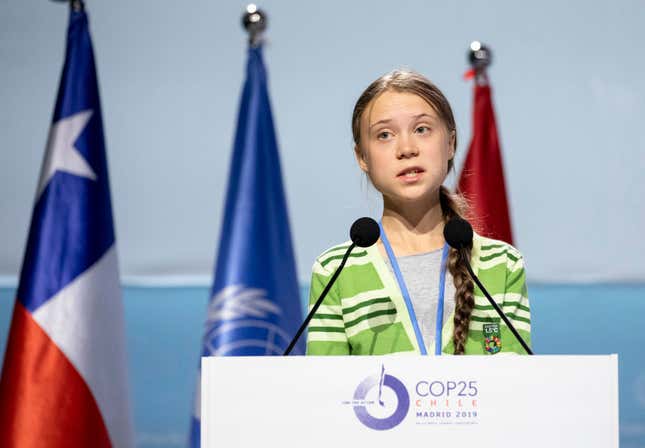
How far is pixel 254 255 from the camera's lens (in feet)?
7.85

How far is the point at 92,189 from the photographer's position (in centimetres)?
239

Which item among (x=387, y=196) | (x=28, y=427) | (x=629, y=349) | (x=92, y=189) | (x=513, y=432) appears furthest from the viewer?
(x=629, y=349)

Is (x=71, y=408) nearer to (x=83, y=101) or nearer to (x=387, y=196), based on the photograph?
(x=83, y=101)

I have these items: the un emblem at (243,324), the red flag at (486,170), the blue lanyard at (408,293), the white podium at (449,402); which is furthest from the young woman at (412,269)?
the red flag at (486,170)

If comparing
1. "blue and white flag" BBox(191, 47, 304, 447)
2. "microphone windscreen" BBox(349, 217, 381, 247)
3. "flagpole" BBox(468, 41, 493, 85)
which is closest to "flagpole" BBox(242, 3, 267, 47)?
"blue and white flag" BBox(191, 47, 304, 447)

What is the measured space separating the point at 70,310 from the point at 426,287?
1434 mm

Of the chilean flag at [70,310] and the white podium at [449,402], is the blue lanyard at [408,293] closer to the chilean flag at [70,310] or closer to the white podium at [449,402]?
the white podium at [449,402]

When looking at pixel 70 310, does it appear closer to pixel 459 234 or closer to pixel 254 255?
pixel 254 255

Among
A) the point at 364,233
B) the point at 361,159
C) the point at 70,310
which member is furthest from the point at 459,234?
the point at 70,310

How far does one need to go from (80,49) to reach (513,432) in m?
1.96

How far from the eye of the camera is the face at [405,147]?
3.74 ft

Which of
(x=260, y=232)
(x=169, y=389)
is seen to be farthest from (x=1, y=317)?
(x=260, y=232)

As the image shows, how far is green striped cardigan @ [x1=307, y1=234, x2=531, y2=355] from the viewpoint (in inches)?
43.7

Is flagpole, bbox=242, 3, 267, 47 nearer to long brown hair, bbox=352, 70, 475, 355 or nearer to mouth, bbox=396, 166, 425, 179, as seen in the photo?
long brown hair, bbox=352, 70, 475, 355
